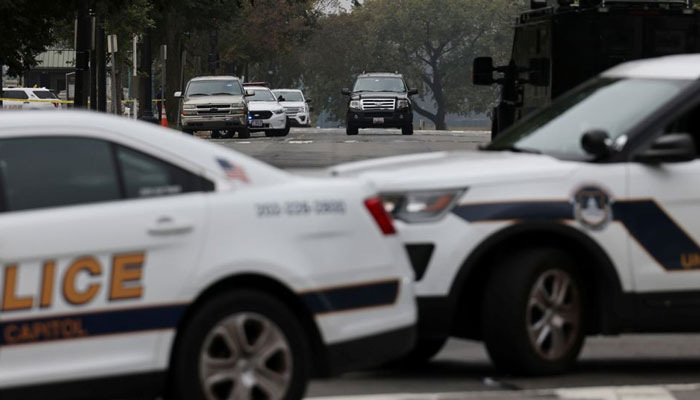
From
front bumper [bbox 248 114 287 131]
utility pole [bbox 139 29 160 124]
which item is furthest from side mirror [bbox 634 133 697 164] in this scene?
utility pole [bbox 139 29 160 124]

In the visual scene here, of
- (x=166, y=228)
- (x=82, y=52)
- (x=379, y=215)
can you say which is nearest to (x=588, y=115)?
(x=379, y=215)

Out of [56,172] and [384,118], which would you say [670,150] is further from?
[384,118]

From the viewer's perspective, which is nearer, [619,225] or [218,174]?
[218,174]

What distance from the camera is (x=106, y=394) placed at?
6.87 m

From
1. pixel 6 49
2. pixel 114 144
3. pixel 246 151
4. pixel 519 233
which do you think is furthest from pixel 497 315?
pixel 246 151

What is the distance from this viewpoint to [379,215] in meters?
7.44

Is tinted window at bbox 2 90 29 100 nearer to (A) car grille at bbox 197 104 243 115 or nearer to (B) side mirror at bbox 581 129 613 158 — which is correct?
(A) car grille at bbox 197 104 243 115

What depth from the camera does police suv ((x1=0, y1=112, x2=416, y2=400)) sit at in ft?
22.2

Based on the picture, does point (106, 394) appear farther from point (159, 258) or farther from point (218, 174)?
point (218, 174)

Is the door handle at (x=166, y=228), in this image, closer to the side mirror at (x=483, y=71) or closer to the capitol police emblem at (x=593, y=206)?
the capitol police emblem at (x=593, y=206)

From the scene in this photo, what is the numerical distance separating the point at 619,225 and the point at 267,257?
246 cm

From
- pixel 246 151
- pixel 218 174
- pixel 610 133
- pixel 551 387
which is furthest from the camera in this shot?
pixel 246 151

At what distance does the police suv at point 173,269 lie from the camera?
22.2 feet

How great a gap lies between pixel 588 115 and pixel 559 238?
3.23 ft
